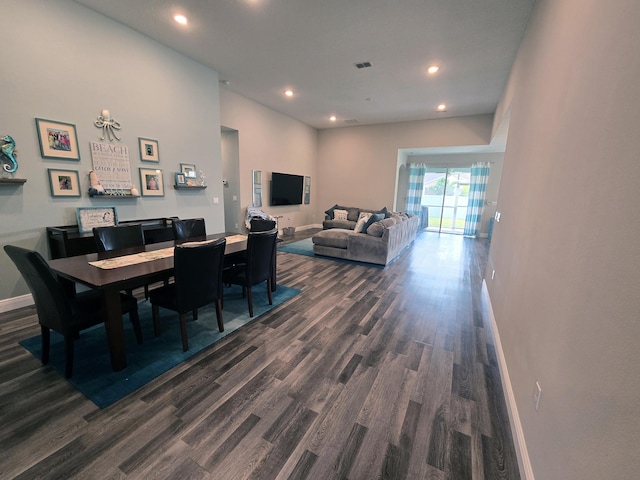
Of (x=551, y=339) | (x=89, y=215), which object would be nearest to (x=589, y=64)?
(x=551, y=339)

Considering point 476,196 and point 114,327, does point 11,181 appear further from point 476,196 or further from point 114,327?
point 476,196

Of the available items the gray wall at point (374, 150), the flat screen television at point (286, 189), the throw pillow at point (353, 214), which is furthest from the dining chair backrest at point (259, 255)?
the gray wall at point (374, 150)

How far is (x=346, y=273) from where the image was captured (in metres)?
4.47

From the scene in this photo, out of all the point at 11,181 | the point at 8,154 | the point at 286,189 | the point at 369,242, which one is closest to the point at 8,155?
the point at 8,154

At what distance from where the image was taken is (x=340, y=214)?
7.95 m

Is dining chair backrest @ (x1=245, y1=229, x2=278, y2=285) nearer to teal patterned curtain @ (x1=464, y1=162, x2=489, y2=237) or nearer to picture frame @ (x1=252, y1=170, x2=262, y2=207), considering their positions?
picture frame @ (x1=252, y1=170, x2=262, y2=207)

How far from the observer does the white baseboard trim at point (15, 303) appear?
2.83 metres

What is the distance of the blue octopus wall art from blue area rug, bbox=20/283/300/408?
178 cm

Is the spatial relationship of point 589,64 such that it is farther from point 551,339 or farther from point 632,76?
point 551,339

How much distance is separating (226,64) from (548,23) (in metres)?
4.29

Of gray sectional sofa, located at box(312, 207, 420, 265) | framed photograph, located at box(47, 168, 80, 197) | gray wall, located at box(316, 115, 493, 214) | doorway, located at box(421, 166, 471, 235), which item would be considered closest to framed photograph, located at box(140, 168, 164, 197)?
framed photograph, located at box(47, 168, 80, 197)

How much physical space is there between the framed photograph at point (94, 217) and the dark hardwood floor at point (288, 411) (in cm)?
109

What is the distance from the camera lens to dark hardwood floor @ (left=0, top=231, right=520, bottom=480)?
137 cm

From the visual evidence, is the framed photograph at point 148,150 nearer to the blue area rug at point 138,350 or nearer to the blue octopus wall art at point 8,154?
the blue octopus wall art at point 8,154
